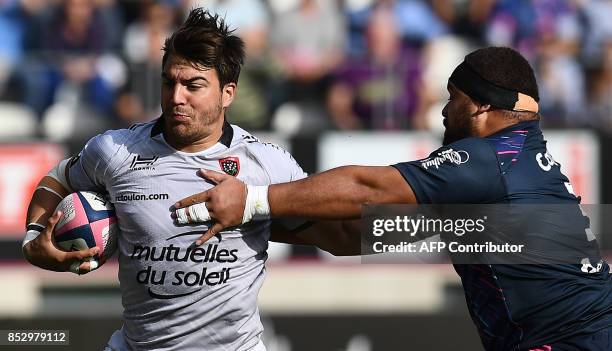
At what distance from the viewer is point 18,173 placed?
10.5m

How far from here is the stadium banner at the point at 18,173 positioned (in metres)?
10.4

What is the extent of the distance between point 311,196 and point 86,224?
1182 millimetres

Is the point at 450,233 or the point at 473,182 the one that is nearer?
the point at 473,182

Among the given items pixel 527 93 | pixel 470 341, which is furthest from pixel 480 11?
pixel 527 93

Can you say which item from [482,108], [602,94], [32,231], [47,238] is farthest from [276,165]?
[602,94]

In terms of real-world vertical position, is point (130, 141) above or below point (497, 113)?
below

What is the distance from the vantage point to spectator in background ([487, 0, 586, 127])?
11016 millimetres

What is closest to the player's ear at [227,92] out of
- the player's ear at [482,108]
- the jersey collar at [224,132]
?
the jersey collar at [224,132]

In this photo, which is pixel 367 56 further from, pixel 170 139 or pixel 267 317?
pixel 170 139

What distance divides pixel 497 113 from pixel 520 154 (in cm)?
24

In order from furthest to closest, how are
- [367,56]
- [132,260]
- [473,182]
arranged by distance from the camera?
[367,56], [132,260], [473,182]

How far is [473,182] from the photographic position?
190 inches

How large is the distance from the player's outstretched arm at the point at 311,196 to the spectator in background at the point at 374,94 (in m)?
5.68

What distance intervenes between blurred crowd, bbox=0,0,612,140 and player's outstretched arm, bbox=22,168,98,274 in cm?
483
